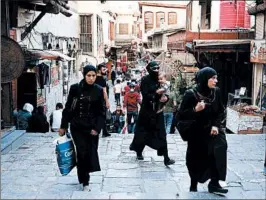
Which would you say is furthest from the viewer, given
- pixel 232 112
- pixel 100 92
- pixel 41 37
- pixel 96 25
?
pixel 96 25

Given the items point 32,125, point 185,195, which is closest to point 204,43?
point 32,125

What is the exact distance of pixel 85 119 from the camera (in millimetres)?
5953

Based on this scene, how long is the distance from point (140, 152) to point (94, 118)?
2.30 meters

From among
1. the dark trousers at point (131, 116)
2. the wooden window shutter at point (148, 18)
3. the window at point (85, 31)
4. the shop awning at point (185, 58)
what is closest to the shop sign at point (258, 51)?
the dark trousers at point (131, 116)

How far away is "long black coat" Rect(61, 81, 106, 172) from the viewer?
591 cm

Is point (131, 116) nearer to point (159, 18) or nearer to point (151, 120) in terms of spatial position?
point (151, 120)

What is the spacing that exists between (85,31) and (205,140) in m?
26.2

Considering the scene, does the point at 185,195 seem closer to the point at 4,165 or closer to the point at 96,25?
the point at 4,165

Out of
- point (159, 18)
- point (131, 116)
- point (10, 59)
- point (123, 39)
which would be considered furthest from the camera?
point (123, 39)

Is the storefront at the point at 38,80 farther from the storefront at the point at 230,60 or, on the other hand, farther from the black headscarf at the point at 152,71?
the storefront at the point at 230,60

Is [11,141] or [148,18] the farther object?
[148,18]

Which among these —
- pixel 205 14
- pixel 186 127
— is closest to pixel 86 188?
pixel 186 127

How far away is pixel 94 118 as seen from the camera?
19.7ft

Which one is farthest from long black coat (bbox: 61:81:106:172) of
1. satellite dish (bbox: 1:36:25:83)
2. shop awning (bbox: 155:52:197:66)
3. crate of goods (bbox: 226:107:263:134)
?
shop awning (bbox: 155:52:197:66)
